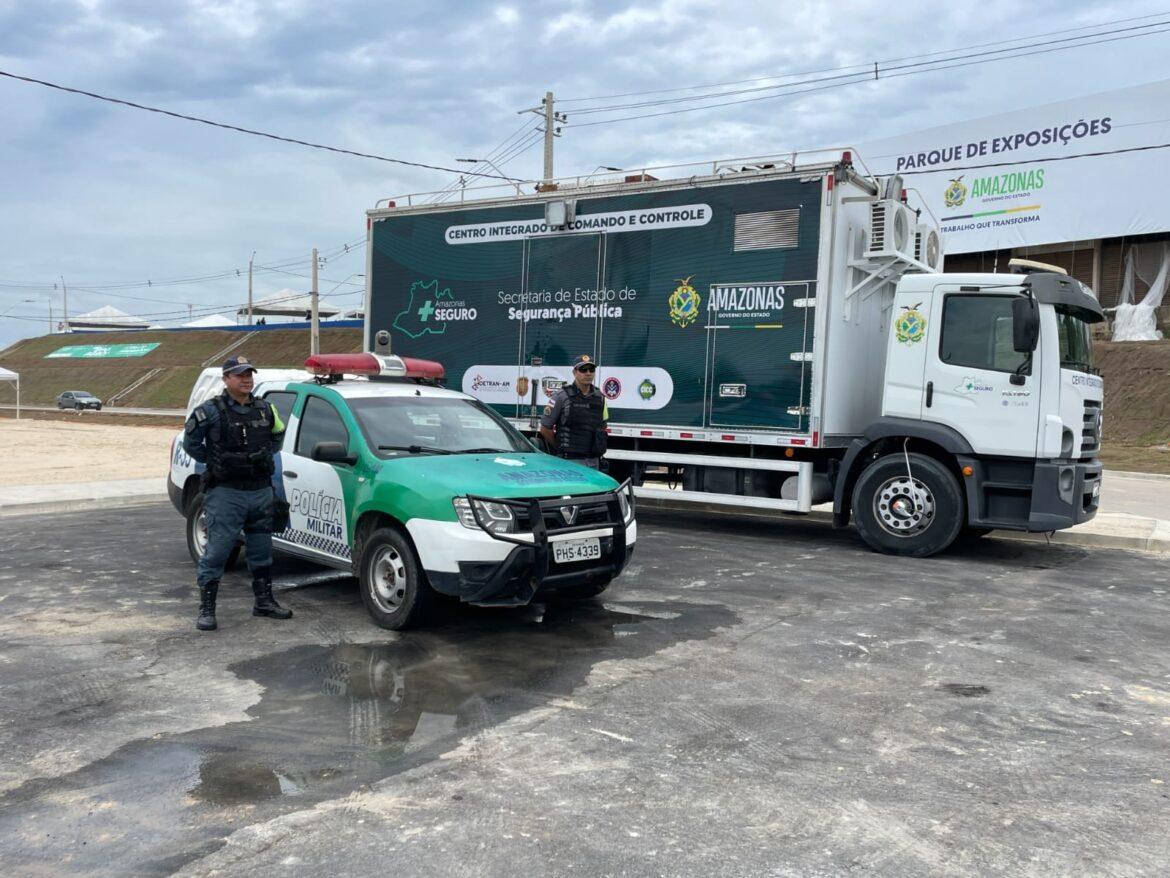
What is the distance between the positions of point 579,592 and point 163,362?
73944 millimetres

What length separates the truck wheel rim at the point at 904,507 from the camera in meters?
9.49

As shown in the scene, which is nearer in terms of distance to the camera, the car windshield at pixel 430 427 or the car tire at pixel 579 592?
the car tire at pixel 579 592

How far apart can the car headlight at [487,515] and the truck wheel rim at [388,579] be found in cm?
63

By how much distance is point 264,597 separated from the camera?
6.64 metres

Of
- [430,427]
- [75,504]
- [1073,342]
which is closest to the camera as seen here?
[430,427]

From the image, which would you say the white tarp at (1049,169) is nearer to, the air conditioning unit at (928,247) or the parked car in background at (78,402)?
the air conditioning unit at (928,247)

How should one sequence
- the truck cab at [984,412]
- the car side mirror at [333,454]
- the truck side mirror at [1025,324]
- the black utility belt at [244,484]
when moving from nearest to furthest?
1. the black utility belt at [244,484]
2. the car side mirror at [333,454]
3. the truck side mirror at [1025,324]
4. the truck cab at [984,412]

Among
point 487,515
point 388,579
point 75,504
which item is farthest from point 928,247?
point 75,504

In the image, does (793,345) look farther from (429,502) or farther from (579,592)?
(429,502)

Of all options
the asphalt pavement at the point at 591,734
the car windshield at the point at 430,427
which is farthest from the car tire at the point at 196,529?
the car windshield at the point at 430,427

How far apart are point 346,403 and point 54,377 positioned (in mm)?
79909

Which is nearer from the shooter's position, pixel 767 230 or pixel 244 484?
pixel 244 484

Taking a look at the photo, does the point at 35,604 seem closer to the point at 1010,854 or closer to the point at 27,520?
the point at 27,520

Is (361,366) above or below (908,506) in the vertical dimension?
above
